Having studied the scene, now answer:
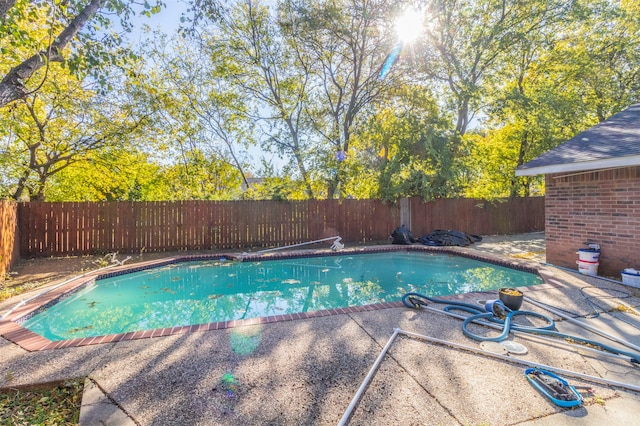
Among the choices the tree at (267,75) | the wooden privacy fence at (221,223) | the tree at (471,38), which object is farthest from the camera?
the tree at (471,38)

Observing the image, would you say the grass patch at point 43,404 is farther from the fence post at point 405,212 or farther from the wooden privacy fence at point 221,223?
the fence post at point 405,212

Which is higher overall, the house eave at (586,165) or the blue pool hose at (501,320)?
the house eave at (586,165)

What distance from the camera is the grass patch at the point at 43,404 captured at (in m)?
1.77

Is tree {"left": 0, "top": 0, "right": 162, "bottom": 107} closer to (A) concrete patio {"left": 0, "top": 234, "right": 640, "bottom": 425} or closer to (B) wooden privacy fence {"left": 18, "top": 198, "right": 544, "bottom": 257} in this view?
(A) concrete patio {"left": 0, "top": 234, "right": 640, "bottom": 425}

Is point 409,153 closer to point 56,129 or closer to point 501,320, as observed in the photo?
point 501,320

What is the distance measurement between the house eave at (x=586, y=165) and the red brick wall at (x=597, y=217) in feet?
1.03

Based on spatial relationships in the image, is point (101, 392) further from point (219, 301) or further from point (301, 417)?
point (219, 301)

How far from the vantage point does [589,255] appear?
16.4 feet

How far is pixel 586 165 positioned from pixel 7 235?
10.4 m

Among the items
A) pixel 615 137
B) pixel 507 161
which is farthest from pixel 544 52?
pixel 615 137

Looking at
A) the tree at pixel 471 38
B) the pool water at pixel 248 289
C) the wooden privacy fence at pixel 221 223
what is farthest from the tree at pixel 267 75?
the pool water at pixel 248 289

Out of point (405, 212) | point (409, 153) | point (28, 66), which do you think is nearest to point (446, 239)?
point (405, 212)

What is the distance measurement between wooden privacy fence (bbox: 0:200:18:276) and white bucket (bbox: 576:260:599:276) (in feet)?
31.6

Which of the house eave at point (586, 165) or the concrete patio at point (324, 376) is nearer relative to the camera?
the concrete patio at point (324, 376)
